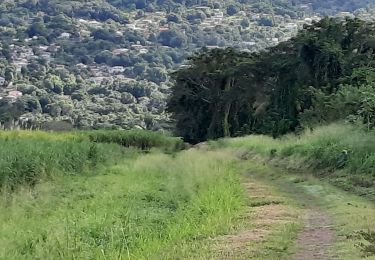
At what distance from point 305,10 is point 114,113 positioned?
8621cm

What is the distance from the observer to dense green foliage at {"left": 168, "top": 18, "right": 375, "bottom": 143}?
3077 cm

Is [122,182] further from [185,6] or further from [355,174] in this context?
[185,6]

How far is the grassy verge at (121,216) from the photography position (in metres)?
9.52

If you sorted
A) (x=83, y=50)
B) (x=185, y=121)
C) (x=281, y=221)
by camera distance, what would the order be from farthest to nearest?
(x=83, y=50) < (x=185, y=121) < (x=281, y=221)

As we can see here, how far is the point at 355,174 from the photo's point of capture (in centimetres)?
1731

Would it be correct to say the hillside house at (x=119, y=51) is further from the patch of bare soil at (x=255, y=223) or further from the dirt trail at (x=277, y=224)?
the dirt trail at (x=277, y=224)

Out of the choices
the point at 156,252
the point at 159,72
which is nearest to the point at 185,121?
the point at 156,252

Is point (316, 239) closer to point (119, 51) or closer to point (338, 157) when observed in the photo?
point (338, 157)

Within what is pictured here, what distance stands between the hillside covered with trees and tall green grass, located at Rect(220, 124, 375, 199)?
36.2 metres

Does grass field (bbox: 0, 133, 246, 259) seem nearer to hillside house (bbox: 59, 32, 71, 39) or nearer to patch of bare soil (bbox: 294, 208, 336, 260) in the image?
patch of bare soil (bbox: 294, 208, 336, 260)

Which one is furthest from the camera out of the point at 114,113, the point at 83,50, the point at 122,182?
the point at 83,50

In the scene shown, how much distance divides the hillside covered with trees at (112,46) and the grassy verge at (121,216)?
39656 millimetres

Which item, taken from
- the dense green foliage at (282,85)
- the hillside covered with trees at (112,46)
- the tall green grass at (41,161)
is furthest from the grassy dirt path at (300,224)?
the hillside covered with trees at (112,46)

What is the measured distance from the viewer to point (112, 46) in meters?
124
